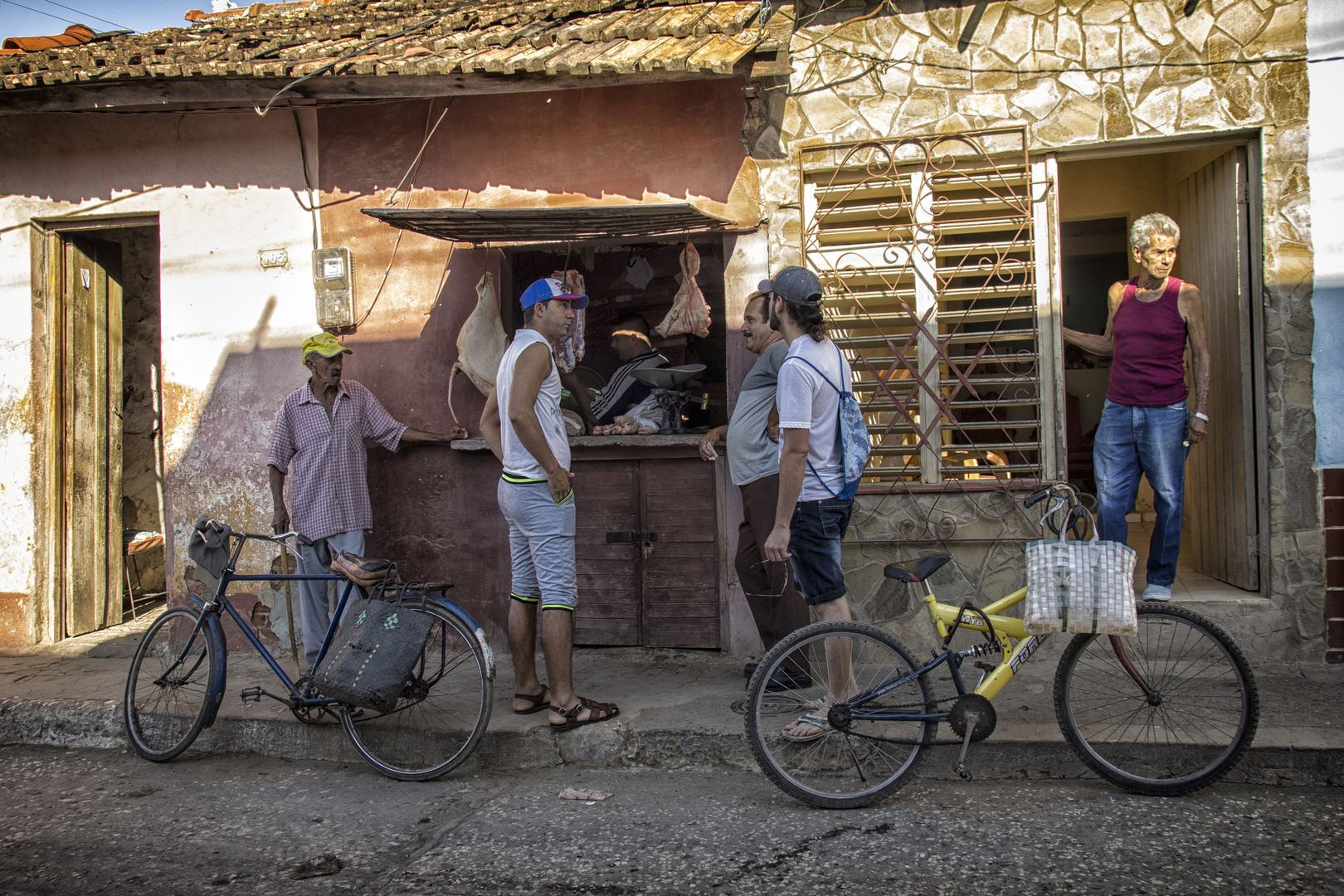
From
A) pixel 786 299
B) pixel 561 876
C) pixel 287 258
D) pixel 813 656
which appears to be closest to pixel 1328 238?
pixel 786 299

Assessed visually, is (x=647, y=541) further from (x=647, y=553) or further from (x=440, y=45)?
(x=440, y=45)

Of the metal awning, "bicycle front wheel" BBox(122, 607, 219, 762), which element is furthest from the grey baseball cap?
"bicycle front wheel" BBox(122, 607, 219, 762)

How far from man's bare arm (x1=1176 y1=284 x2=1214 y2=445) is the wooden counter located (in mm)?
2601

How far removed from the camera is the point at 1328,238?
5078 mm

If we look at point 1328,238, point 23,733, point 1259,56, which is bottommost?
point 23,733

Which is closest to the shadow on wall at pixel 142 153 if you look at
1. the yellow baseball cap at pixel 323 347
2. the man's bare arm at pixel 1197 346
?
the yellow baseball cap at pixel 323 347

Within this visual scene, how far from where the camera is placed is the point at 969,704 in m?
3.61

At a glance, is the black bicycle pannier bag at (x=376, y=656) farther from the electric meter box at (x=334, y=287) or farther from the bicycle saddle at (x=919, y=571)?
the electric meter box at (x=334, y=287)

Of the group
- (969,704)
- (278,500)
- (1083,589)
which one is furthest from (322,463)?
(1083,589)

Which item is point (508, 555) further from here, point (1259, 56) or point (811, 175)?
point (1259, 56)

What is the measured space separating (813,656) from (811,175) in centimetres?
320

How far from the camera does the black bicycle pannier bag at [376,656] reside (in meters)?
4.16

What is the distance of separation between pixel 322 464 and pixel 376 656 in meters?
1.72

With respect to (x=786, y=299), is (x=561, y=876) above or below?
below
